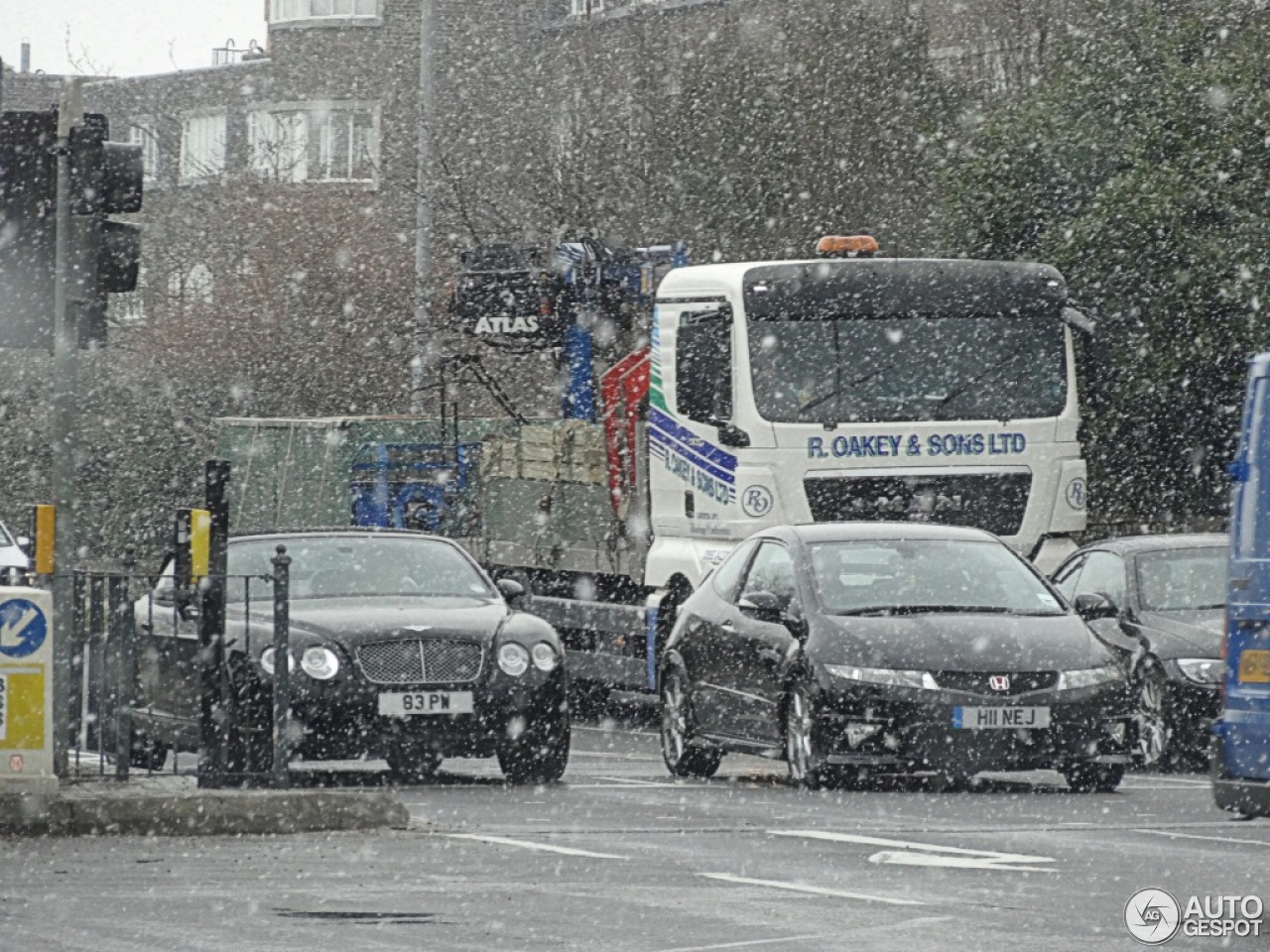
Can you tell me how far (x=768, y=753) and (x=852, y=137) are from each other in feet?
68.4

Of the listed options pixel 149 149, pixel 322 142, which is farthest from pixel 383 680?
pixel 149 149

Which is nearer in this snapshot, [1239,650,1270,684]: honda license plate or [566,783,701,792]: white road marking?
[1239,650,1270,684]: honda license plate

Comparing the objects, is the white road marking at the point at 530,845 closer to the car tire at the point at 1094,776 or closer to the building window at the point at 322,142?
the car tire at the point at 1094,776

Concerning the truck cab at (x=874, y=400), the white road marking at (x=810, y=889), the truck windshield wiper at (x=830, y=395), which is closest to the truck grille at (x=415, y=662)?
the truck cab at (x=874, y=400)

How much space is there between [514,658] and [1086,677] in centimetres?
313

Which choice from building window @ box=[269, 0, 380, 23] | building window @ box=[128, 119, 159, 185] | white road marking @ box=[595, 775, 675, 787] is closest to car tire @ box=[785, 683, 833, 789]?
white road marking @ box=[595, 775, 675, 787]

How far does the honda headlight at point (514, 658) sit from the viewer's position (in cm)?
1647

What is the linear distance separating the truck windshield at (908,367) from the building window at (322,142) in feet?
108

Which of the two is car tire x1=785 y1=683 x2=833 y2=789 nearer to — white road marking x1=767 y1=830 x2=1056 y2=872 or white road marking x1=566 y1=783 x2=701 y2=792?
white road marking x1=566 y1=783 x2=701 y2=792

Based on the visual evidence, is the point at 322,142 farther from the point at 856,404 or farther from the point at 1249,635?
the point at 1249,635

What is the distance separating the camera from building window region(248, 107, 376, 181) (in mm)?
52969

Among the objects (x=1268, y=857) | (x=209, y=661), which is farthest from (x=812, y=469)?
(x=1268, y=857)

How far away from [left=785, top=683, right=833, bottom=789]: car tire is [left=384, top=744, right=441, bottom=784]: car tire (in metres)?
1.96

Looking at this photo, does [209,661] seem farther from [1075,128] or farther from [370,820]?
[1075,128]
